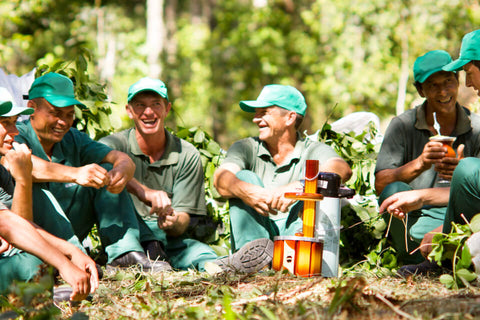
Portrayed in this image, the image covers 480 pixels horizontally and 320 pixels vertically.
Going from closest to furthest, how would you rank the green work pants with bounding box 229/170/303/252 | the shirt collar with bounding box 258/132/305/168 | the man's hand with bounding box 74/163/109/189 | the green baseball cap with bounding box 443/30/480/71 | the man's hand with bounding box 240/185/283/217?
the green baseball cap with bounding box 443/30/480/71, the man's hand with bounding box 74/163/109/189, the man's hand with bounding box 240/185/283/217, the green work pants with bounding box 229/170/303/252, the shirt collar with bounding box 258/132/305/168

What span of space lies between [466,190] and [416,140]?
119cm

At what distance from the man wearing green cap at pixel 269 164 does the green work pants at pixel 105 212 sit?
684mm

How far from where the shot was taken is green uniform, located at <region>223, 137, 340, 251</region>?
14.2 ft

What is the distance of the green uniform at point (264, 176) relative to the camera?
4332mm

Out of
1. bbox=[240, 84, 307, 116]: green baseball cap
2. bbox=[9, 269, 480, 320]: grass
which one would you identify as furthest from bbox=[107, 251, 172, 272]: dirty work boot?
Answer: bbox=[240, 84, 307, 116]: green baseball cap

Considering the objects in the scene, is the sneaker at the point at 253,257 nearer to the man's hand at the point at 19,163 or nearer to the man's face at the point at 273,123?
the man's face at the point at 273,123

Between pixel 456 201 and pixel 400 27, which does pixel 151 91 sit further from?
pixel 400 27

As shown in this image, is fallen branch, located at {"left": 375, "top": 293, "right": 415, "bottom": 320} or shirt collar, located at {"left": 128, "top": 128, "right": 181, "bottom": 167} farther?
shirt collar, located at {"left": 128, "top": 128, "right": 181, "bottom": 167}

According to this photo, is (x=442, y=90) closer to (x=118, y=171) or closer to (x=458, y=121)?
(x=458, y=121)

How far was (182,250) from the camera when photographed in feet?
16.2

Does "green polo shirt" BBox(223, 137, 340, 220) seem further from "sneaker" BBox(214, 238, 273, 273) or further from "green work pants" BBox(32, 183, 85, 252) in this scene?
"green work pants" BBox(32, 183, 85, 252)

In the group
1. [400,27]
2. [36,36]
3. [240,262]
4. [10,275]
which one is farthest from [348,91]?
[10,275]

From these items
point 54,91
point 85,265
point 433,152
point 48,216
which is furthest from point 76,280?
point 433,152

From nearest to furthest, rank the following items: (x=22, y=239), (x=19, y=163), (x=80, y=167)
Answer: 1. (x=22, y=239)
2. (x=19, y=163)
3. (x=80, y=167)
